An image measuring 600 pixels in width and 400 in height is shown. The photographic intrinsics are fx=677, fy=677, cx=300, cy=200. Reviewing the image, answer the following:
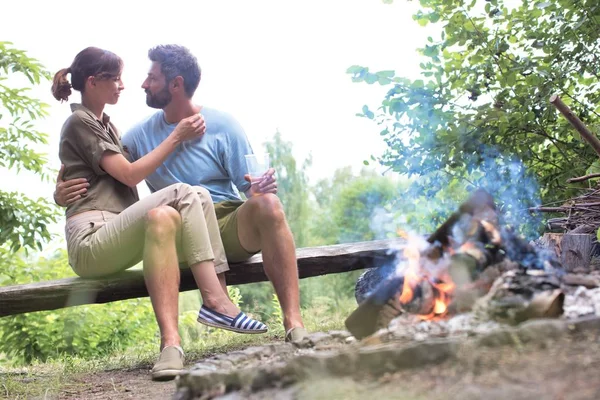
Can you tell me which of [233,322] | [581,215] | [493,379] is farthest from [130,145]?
[493,379]

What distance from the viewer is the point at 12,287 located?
10.5ft

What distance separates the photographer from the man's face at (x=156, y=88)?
3209 millimetres

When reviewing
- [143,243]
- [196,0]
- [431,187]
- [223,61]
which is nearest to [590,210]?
[431,187]

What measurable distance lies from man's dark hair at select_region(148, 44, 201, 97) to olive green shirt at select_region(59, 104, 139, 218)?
0.43 metres

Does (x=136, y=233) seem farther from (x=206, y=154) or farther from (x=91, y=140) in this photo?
(x=206, y=154)

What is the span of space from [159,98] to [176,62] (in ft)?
0.62

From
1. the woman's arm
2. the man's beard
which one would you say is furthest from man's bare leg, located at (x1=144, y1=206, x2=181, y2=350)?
the man's beard

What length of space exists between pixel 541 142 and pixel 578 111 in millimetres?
274

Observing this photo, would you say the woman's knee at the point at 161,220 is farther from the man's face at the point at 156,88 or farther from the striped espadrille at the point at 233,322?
the man's face at the point at 156,88

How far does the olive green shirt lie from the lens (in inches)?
113

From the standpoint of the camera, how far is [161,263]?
8.67ft

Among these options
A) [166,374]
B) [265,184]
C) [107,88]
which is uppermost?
[107,88]

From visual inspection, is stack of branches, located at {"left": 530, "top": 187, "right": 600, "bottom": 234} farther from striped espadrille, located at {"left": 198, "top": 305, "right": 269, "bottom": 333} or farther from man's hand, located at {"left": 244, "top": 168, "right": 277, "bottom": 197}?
striped espadrille, located at {"left": 198, "top": 305, "right": 269, "bottom": 333}

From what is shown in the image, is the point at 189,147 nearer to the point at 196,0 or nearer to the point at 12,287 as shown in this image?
the point at 12,287
